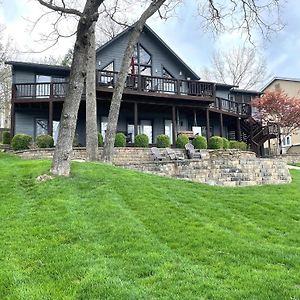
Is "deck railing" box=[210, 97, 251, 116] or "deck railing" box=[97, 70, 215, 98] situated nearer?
"deck railing" box=[97, 70, 215, 98]

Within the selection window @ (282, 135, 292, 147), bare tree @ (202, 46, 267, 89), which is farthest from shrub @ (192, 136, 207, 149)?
bare tree @ (202, 46, 267, 89)

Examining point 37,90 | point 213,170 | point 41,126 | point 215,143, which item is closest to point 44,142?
point 37,90

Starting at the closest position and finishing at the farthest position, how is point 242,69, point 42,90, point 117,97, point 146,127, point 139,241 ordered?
→ 1. point 139,241
2. point 117,97
3. point 42,90
4. point 146,127
5. point 242,69

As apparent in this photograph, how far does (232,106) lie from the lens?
1013 inches

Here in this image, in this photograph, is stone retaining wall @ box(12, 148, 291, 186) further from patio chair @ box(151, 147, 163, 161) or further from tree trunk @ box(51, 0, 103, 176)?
tree trunk @ box(51, 0, 103, 176)

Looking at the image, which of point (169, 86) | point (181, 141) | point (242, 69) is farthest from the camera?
point (242, 69)

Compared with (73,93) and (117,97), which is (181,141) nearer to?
(117,97)

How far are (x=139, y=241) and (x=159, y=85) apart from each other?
54.3 feet

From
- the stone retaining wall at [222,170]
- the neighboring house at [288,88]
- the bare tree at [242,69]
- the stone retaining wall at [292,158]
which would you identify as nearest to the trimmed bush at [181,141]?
the stone retaining wall at [222,170]

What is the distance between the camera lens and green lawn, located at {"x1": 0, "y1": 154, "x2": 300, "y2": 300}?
425cm

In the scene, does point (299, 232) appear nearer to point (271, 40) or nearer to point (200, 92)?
point (271, 40)

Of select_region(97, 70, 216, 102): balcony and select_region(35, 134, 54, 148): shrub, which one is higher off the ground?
select_region(97, 70, 216, 102): balcony

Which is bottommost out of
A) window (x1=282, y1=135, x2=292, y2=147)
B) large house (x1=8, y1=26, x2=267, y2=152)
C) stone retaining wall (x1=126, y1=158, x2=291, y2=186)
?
stone retaining wall (x1=126, y1=158, x2=291, y2=186)

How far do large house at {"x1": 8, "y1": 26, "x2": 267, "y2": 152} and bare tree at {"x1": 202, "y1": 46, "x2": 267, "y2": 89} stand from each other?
1622 cm
